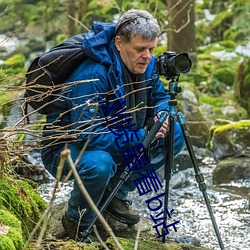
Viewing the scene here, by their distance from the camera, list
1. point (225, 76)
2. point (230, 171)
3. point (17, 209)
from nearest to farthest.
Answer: point (17, 209), point (230, 171), point (225, 76)

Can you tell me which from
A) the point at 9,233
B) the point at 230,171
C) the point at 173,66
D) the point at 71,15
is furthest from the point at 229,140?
the point at 71,15

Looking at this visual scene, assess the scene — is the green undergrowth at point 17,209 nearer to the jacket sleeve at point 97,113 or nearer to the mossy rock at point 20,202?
the mossy rock at point 20,202

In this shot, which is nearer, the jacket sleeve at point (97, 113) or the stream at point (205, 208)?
the jacket sleeve at point (97, 113)

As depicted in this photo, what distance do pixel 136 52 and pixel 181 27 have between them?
6.79 metres

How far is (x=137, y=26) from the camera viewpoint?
325 cm

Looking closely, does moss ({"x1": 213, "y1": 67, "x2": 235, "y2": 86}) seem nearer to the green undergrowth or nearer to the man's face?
the man's face

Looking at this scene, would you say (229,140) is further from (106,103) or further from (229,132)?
(106,103)

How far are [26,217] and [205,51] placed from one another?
966 centimetres

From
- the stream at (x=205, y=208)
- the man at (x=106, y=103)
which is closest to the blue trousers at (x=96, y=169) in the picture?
the man at (x=106, y=103)

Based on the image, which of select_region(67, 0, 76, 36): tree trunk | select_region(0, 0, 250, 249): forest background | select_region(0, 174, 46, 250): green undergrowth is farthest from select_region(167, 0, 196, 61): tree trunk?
select_region(0, 174, 46, 250): green undergrowth

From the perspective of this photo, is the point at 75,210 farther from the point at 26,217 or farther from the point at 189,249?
the point at 189,249

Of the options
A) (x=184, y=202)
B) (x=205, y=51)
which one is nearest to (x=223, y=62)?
(x=205, y=51)

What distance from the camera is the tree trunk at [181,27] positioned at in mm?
9969

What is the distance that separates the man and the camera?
0.10 metres
